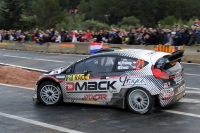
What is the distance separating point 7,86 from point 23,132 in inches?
252

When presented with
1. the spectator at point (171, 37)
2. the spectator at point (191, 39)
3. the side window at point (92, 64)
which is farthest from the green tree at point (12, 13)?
the side window at point (92, 64)

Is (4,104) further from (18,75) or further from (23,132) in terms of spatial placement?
(18,75)

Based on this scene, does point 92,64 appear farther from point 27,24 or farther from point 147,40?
point 27,24

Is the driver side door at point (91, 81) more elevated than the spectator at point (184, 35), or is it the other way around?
the spectator at point (184, 35)

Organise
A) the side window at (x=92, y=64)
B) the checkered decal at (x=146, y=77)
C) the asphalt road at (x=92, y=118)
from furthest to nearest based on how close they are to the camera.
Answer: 1. the side window at (x=92, y=64)
2. the checkered decal at (x=146, y=77)
3. the asphalt road at (x=92, y=118)

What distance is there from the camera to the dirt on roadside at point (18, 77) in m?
16.0

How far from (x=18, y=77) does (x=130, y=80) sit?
26.2 feet

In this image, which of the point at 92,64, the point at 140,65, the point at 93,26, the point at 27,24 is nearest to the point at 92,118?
the point at 92,64

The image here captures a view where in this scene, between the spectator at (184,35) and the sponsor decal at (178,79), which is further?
the spectator at (184,35)

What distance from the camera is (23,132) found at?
916 centimetres

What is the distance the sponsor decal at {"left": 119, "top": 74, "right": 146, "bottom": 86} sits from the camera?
10.2 meters

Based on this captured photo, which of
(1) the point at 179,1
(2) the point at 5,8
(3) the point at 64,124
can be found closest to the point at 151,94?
(3) the point at 64,124

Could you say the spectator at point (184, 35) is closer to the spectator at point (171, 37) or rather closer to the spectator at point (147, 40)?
the spectator at point (171, 37)

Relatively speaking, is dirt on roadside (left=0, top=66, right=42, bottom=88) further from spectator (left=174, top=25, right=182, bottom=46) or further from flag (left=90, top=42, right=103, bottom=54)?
flag (left=90, top=42, right=103, bottom=54)
